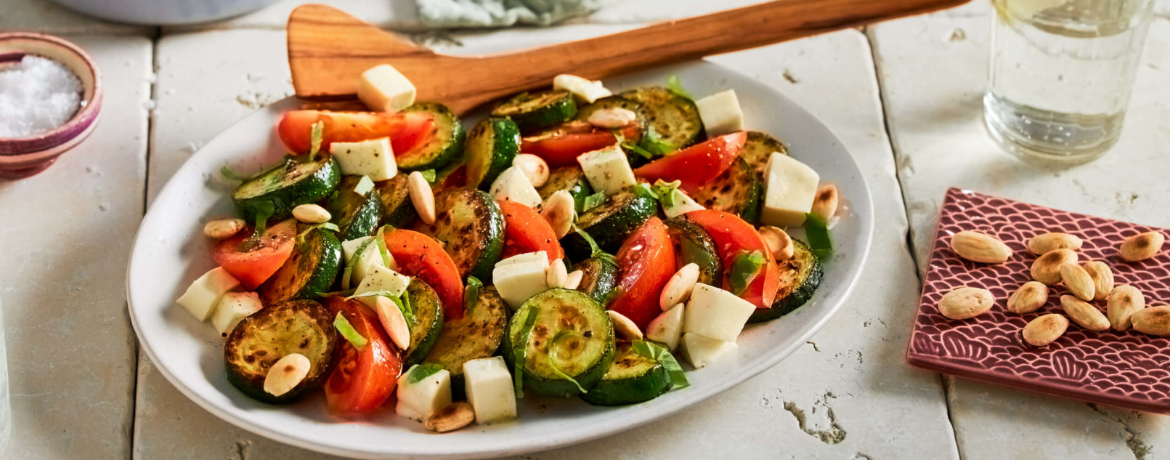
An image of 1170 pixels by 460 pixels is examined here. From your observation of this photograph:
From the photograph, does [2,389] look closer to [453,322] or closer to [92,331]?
[92,331]

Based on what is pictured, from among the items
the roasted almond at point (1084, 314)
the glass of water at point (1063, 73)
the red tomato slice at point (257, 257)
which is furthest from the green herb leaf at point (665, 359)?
the glass of water at point (1063, 73)

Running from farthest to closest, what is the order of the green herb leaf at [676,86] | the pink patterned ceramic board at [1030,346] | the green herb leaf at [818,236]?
the green herb leaf at [676,86] < the green herb leaf at [818,236] < the pink patterned ceramic board at [1030,346]

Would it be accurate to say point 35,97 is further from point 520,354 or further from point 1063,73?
point 1063,73

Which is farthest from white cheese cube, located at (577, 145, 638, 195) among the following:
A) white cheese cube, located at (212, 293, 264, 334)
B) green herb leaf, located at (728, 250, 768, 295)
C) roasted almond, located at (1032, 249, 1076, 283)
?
roasted almond, located at (1032, 249, 1076, 283)

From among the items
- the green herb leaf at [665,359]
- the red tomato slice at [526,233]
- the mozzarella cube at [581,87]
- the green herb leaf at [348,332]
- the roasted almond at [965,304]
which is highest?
the mozzarella cube at [581,87]

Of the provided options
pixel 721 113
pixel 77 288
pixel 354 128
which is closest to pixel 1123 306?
pixel 721 113

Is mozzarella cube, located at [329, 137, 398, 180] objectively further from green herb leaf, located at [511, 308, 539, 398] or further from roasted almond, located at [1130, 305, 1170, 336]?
roasted almond, located at [1130, 305, 1170, 336]

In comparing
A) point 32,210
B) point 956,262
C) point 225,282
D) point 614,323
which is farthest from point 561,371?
point 32,210

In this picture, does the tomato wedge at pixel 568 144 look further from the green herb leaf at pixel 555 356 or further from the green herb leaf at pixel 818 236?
the green herb leaf at pixel 555 356
